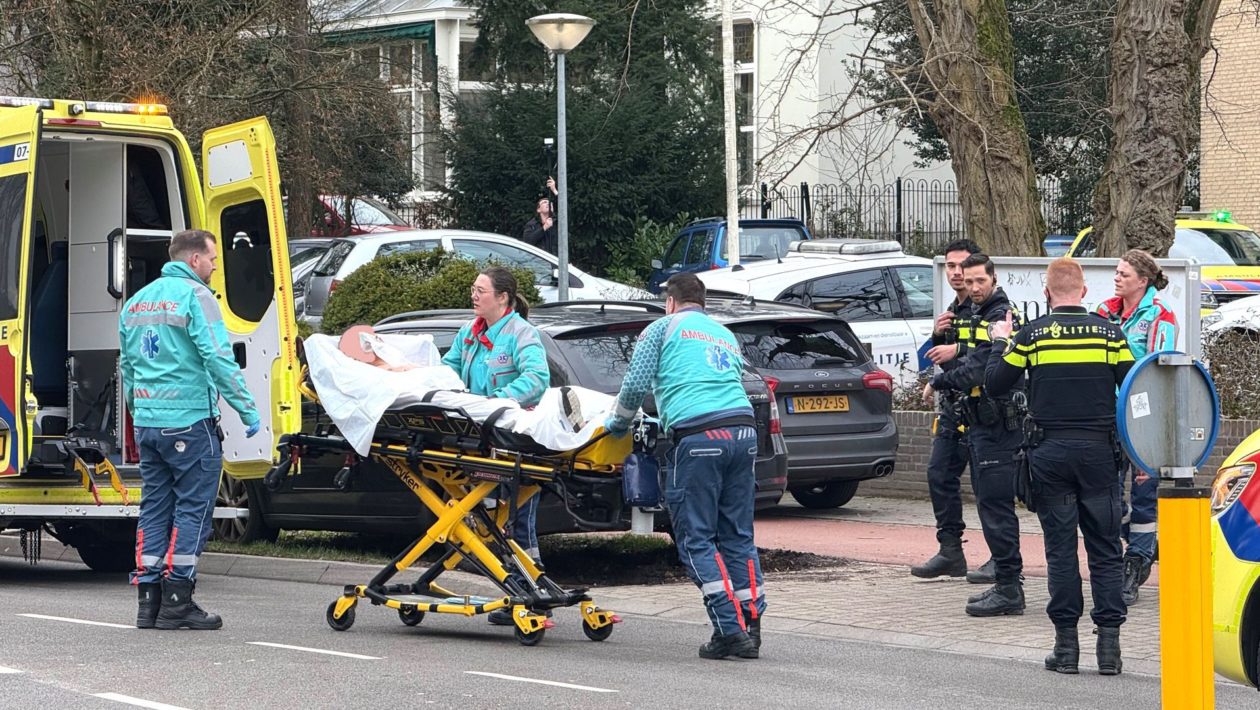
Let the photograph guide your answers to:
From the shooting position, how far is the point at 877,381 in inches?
523

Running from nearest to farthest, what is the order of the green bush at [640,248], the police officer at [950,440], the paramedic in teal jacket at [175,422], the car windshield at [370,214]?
the paramedic in teal jacket at [175,422] < the police officer at [950,440] < the green bush at [640,248] < the car windshield at [370,214]

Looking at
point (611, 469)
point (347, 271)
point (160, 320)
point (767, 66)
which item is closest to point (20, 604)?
point (160, 320)

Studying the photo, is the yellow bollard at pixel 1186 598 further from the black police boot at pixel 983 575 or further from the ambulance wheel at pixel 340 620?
the black police boot at pixel 983 575

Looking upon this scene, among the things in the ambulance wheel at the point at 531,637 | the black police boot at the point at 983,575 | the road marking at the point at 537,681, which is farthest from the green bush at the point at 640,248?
the road marking at the point at 537,681

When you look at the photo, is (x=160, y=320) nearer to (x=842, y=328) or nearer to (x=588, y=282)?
(x=842, y=328)

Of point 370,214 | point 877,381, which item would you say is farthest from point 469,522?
point 370,214

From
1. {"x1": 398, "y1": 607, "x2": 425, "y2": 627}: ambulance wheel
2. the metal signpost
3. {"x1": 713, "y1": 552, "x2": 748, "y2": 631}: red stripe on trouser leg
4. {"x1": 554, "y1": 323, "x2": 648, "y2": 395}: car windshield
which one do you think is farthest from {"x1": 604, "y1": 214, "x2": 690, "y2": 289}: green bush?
the metal signpost

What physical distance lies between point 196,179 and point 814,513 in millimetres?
5483

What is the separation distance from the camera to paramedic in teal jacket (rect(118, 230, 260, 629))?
906 cm

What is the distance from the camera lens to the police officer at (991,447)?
377 inches

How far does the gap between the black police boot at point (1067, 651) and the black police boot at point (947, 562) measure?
263cm

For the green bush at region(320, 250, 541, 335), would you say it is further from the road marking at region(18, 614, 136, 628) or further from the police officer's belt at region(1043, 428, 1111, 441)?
the police officer's belt at region(1043, 428, 1111, 441)

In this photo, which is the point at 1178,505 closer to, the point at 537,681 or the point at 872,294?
the point at 537,681

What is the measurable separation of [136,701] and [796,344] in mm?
6745
